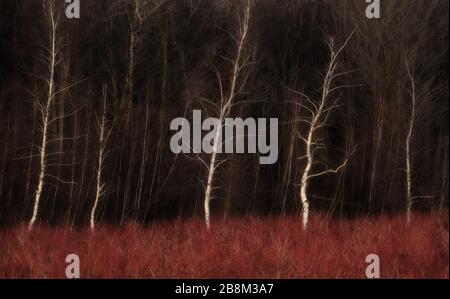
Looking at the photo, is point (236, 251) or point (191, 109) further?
point (191, 109)

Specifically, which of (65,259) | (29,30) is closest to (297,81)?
(29,30)

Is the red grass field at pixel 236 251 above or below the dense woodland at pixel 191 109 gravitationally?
below

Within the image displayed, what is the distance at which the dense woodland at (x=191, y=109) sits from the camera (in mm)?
14258

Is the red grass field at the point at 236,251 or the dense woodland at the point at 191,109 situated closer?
the red grass field at the point at 236,251

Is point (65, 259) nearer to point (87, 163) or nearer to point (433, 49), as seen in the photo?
point (87, 163)

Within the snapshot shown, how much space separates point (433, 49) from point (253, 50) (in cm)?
884

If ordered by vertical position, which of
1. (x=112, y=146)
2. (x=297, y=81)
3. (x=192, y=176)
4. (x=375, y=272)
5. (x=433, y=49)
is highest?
(x=433, y=49)

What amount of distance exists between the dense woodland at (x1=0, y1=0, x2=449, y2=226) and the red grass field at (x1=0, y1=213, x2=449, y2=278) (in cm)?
341

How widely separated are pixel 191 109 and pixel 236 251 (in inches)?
292

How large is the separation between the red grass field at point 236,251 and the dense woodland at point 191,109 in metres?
3.41

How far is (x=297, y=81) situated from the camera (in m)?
17.7

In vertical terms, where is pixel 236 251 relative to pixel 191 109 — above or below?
below

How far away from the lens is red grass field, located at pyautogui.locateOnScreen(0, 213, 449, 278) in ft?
24.9

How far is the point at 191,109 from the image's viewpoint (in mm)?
14727
